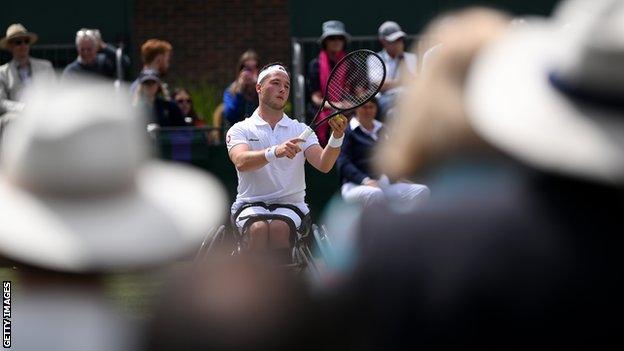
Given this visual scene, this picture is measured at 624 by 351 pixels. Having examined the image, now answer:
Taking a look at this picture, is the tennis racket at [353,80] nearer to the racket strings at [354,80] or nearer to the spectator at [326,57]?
the racket strings at [354,80]

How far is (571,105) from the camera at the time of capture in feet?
8.35

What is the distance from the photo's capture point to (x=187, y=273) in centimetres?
234

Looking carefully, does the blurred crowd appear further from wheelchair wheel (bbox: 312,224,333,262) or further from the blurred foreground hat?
the blurred foreground hat

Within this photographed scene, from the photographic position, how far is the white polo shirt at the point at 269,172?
8742 millimetres

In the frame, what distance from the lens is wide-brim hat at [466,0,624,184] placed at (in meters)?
2.47

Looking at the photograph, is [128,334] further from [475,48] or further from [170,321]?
[475,48]

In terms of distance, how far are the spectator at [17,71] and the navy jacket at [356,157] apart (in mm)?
2620

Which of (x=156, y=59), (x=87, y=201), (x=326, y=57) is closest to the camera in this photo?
(x=87, y=201)

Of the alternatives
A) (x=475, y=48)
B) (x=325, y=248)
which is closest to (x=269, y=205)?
(x=325, y=248)

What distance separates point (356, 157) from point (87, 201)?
8481 mm

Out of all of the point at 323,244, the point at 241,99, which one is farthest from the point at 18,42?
the point at 323,244

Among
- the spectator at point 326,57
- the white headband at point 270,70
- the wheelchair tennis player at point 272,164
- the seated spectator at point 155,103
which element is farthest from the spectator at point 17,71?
the wheelchair tennis player at point 272,164

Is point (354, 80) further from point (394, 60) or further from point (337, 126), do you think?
point (394, 60)

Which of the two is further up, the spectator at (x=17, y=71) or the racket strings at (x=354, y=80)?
the racket strings at (x=354, y=80)
